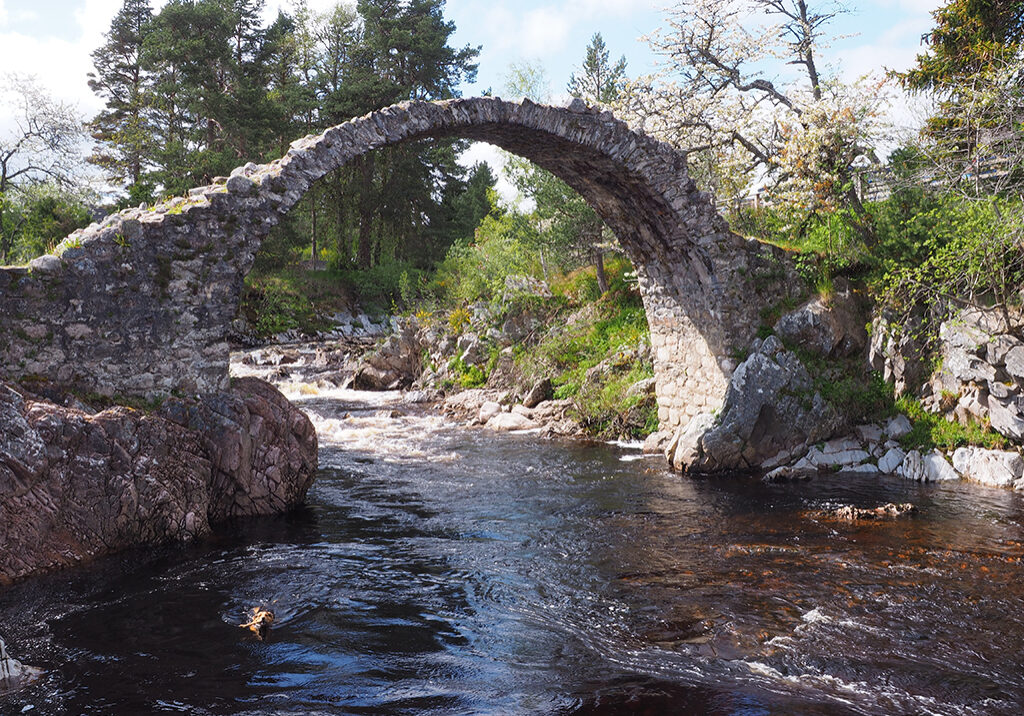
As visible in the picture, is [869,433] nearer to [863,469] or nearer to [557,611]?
[863,469]

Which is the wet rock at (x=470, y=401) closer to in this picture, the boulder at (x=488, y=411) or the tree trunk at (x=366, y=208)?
the boulder at (x=488, y=411)

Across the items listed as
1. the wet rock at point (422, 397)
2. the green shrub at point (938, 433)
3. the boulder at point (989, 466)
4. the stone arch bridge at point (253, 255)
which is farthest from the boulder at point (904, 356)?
the wet rock at point (422, 397)

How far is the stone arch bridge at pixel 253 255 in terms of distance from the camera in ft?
22.9

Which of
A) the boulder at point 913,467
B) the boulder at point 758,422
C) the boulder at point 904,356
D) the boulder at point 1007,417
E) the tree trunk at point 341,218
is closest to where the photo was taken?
the boulder at point 1007,417

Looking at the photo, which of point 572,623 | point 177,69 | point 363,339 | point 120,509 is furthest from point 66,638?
point 177,69

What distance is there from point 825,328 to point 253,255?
29.2 ft

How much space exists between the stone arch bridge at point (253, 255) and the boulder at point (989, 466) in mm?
3401

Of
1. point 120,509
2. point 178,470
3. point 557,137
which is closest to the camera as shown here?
point 120,509

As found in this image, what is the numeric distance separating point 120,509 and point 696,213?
8.84m

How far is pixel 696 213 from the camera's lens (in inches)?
421

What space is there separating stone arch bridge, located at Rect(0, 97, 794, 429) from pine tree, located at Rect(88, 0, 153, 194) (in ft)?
87.8

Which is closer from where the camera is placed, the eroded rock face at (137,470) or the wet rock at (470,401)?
the eroded rock face at (137,470)

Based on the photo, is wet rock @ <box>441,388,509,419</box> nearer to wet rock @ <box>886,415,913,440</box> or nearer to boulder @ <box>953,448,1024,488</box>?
wet rock @ <box>886,415,913,440</box>

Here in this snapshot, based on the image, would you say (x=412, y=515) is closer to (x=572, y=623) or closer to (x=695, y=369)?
(x=572, y=623)
